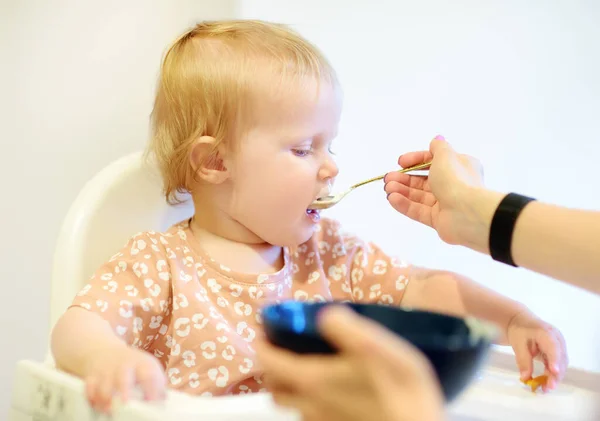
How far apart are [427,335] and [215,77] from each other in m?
0.49

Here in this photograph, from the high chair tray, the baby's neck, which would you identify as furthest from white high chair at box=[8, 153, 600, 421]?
the baby's neck

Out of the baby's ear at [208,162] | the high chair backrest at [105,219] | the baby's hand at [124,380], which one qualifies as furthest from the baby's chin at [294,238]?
Answer: the baby's hand at [124,380]

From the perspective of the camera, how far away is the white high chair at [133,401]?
1.79 feet

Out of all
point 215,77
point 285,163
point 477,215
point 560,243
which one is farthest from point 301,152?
point 560,243

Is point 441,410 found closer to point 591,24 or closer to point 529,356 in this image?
point 529,356

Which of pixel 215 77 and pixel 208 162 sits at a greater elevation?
pixel 215 77

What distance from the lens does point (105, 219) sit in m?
0.92

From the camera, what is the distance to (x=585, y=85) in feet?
3.59

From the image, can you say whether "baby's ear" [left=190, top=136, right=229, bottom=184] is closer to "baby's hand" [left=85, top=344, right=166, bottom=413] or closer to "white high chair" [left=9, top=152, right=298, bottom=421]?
"white high chair" [left=9, top=152, right=298, bottom=421]

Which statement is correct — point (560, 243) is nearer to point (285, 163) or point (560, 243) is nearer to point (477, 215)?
point (477, 215)

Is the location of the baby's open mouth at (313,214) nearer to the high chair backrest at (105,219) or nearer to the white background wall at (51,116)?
the high chair backrest at (105,219)

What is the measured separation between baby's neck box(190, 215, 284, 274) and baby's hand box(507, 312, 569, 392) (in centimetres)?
32

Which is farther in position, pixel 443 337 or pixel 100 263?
pixel 100 263

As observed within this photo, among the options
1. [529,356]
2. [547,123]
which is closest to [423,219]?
[529,356]
